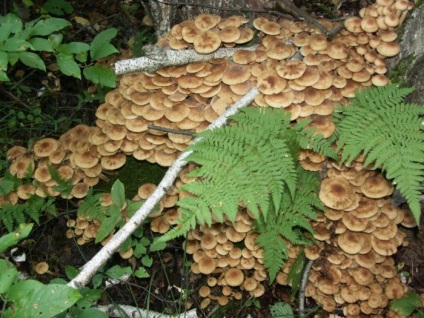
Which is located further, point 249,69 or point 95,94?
point 95,94

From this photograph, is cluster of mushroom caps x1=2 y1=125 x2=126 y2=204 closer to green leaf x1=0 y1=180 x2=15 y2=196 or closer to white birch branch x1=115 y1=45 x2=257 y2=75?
green leaf x1=0 y1=180 x2=15 y2=196

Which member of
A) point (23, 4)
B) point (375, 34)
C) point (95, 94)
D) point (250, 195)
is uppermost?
point (375, 34)

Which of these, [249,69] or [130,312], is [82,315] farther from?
[249,69]

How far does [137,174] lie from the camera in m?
5.20

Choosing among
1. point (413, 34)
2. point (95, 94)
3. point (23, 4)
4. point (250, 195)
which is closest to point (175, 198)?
point (250, 195)

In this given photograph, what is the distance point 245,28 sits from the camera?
4.78 m

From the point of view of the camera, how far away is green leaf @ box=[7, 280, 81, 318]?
2559 mm

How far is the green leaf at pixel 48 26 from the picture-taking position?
4070 mm

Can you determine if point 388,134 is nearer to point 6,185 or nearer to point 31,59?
point 31,59

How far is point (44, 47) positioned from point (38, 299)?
8.02 ft

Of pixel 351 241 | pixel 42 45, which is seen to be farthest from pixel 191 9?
pixel 351 241

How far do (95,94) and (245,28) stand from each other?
264 cm

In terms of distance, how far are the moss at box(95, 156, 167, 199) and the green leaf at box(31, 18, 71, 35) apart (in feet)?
5.69

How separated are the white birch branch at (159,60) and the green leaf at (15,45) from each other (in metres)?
1.03
